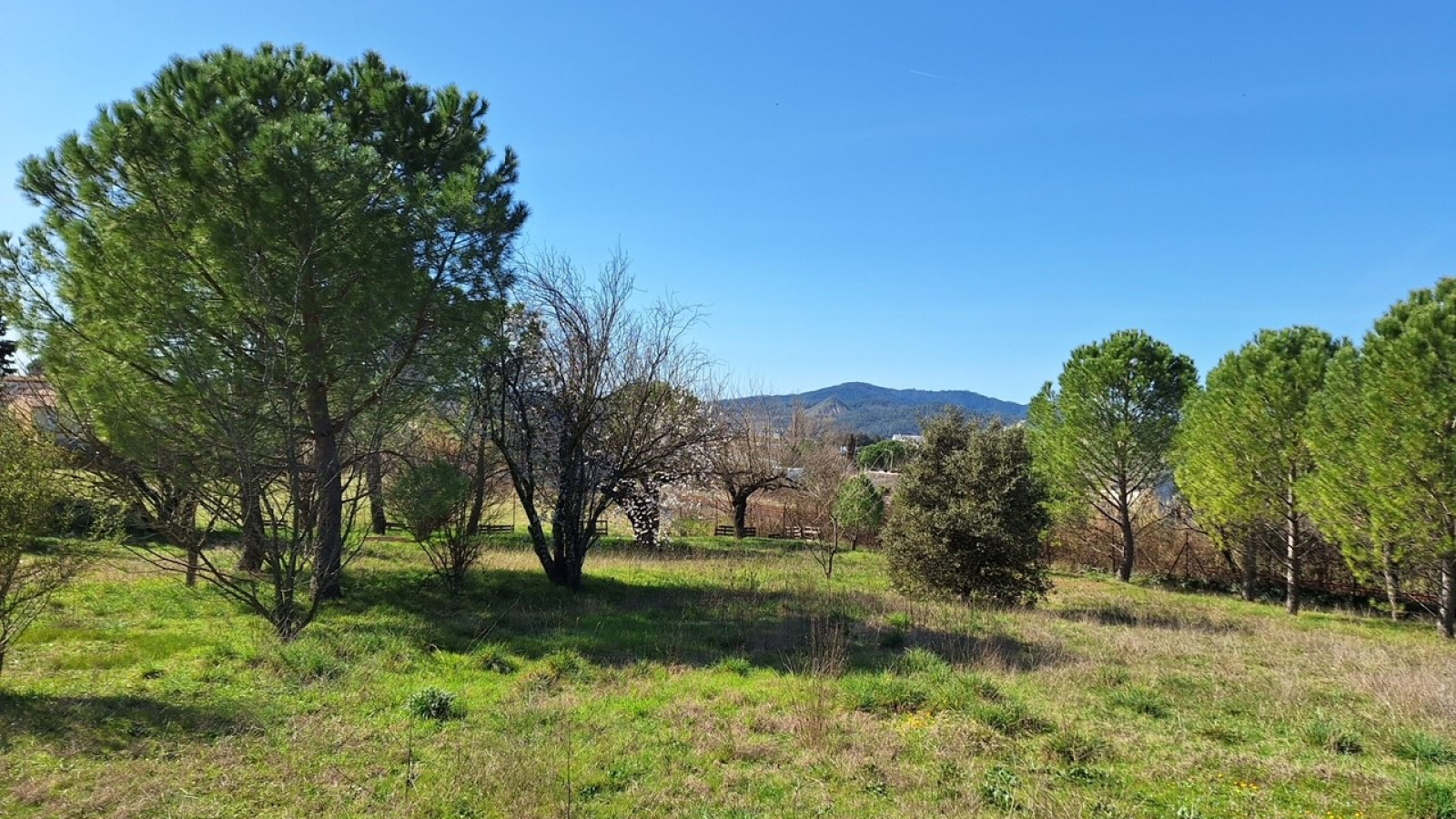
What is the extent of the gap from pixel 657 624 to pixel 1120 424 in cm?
2129

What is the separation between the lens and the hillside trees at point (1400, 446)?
14.6 meters

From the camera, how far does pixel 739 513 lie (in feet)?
104

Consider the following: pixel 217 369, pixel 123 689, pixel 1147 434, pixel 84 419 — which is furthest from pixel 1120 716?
pixel 1147 434

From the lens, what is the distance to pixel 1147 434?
2570 cm

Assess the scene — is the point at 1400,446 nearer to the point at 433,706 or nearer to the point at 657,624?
the point at 657,624

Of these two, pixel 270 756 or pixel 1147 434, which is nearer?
pixel 270 756

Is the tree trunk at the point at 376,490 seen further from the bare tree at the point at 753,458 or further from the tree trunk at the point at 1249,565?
the tree trunk at the point at 1249,565

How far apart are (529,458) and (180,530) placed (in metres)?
5.79

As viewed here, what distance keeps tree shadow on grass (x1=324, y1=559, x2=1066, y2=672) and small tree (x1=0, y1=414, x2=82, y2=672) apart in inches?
141

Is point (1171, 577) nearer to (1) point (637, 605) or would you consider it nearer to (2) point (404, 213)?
(1) point (637, 605)

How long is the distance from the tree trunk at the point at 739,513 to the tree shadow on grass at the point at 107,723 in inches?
984

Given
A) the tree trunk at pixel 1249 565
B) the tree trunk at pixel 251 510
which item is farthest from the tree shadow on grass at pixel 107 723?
the tree trunk at pixel 1249 565

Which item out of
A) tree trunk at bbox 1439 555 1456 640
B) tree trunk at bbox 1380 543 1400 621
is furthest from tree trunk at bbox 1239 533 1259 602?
tree trunk at bbox 1439 555 1456 640

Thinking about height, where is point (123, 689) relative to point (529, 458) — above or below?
below
